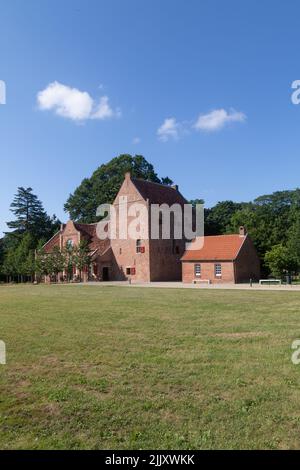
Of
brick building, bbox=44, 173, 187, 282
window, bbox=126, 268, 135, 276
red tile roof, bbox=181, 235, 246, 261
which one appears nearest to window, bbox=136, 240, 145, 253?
brick building, bbox=44, 173, 187, 282

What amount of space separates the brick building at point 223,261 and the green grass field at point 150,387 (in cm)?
2924

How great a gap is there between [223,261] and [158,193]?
1695 cm

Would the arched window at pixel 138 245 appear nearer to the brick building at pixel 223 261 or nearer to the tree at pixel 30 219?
the brick building at pixel 223 261

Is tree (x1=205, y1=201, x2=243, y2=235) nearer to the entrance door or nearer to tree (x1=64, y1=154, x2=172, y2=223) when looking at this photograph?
tree (x1=64, y1=154, x2=172, y2=223)

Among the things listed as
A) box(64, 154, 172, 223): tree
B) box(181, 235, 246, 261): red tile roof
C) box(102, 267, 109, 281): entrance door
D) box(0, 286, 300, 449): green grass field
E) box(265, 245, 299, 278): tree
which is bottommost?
box(0, 286, 300, 449): green grass field

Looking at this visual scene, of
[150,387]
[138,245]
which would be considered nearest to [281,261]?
[138,245]

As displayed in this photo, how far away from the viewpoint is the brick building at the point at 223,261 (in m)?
41.2

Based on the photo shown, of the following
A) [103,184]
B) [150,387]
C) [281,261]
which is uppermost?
[103,184]

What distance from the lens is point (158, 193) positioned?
54219mm

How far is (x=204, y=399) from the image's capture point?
5.88 meters

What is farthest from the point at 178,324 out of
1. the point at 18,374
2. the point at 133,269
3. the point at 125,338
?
the point at 133,269

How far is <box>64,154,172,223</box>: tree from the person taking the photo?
→ 69.4m

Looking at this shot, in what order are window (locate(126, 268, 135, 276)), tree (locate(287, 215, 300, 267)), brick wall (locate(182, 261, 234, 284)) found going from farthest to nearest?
window (locate(126, 268, 135, 276)), brick wall (locate(182, 261, 234, 284)), tree (locate(287, 215, 300, 267))

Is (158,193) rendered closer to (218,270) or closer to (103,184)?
(218,270)
